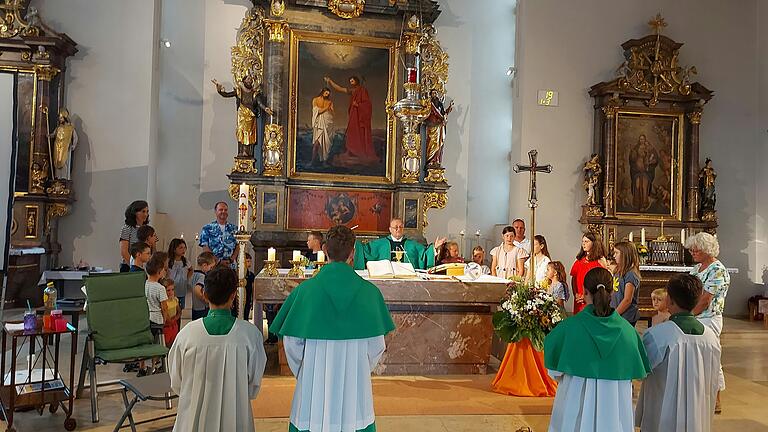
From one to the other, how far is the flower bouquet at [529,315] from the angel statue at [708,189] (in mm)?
7433

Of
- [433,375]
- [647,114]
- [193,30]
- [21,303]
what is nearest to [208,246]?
[21,303]

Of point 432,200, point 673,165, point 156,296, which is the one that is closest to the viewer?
point 156,296

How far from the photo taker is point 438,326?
22.7 feet

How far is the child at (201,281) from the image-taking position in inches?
268

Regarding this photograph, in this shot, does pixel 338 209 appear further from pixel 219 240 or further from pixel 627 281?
pixel 627 281

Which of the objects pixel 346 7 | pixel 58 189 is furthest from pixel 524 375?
pixel 58 189

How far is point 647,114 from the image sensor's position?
12.0m

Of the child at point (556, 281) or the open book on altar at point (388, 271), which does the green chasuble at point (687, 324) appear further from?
the open book on altar at point (388, 271)

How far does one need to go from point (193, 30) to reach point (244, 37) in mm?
1855

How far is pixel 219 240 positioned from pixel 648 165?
818 centimetres

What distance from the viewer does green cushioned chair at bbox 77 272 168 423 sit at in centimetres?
516

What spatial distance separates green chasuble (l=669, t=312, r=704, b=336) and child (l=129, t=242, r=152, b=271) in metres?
4.89

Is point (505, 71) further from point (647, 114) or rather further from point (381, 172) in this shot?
point (381, 172)

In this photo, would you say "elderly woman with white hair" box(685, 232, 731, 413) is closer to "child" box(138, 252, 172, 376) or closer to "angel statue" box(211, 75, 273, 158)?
"child" box(138, 252, 172, 376)
